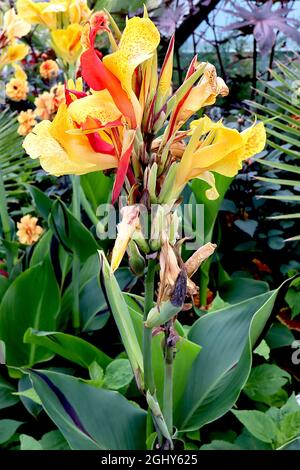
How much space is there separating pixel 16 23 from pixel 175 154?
75 centimetres

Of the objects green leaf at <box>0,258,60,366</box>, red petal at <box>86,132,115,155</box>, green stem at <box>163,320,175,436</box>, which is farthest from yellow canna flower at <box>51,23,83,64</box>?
green stem at <box>163,320,175,436</box>

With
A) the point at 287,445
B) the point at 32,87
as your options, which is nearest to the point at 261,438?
the point at 287,445

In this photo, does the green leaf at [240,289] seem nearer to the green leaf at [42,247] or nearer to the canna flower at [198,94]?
the green leaf at [42,247]

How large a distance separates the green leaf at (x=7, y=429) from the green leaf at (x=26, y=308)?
15 cm

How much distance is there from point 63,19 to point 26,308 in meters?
0.58

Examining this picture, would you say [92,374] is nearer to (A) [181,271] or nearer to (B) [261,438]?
(B) [261,438]

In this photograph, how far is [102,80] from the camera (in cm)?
51

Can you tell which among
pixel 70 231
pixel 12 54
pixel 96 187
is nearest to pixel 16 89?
pixel 12 54

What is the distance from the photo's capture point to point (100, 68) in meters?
0.50

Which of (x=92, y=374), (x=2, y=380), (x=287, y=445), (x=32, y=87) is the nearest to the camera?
(x=287, y=445)

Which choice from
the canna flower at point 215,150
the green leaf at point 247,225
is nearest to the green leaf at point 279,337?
the green leaf at point 247,225

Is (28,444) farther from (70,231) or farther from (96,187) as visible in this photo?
(96,187)

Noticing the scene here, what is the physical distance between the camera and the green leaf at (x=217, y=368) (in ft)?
2.54

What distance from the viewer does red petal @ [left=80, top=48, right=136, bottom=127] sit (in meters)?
0.50
